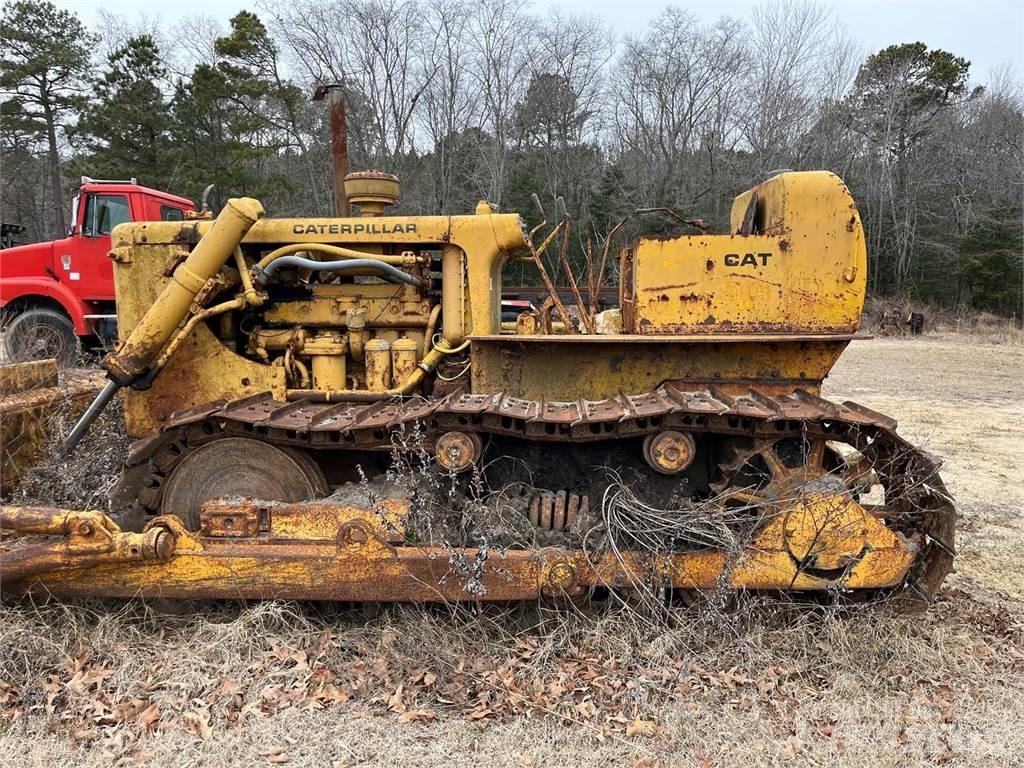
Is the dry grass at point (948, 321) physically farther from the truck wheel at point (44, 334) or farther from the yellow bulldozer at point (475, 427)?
the truck wheel at point (44, 334)

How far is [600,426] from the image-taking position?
3324mm

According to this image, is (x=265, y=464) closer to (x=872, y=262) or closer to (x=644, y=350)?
(x=644, y=350)

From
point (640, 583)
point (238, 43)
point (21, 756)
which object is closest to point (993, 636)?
point (640, 583)

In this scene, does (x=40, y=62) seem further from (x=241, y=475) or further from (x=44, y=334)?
(x=241, y=475)

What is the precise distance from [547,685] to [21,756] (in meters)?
2.10

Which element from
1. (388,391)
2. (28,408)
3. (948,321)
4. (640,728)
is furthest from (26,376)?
(948,321)

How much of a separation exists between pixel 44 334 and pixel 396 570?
10586mm

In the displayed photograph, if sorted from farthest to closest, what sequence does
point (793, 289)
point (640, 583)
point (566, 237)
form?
1. point (566, 237)
2. point (793, 289)
3. point (640, 583)

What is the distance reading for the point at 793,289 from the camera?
142 inches

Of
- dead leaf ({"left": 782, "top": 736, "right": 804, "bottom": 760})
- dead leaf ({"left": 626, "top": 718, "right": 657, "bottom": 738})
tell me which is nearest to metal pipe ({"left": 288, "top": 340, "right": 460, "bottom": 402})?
dead leaf ({"left": 626, "top": 718, "right": 657, "bottom": 738})

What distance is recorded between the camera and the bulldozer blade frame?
3314mm

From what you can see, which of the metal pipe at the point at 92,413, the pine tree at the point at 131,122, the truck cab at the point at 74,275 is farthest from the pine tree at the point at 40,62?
the metal pipe at the point at 92,413

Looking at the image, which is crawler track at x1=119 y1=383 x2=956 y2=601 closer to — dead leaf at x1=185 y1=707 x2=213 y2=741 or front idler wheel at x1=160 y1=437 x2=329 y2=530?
front idler wheel at x1=160 y1=437 x2=329 y2=530

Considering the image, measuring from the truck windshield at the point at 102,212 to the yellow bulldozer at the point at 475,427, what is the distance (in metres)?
8.20
